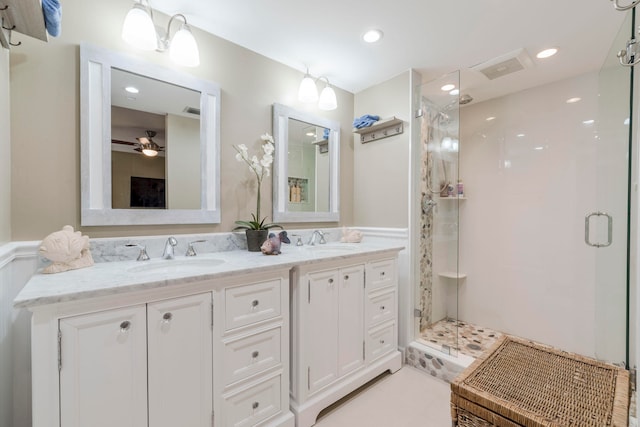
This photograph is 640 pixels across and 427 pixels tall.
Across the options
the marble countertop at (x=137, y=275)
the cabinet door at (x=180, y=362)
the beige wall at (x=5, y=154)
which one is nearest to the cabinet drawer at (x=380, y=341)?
the marble countertop at (x=137, y=275)

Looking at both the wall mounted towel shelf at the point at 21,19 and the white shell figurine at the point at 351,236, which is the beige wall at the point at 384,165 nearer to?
the white shell figurine at the point at 351,236

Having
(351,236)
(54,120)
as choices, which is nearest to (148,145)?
(54,120)

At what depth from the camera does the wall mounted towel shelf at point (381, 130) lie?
2188 mm

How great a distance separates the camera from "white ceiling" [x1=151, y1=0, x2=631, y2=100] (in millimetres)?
1481

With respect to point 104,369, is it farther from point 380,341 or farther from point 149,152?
point 380,341

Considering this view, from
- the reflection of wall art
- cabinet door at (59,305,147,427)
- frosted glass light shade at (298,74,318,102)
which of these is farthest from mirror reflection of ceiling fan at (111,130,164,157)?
frosted glass light shade at (298,74,318,102)

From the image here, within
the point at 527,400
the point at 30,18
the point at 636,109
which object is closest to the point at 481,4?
the point at 636,109

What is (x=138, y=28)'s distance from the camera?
4.42 feet

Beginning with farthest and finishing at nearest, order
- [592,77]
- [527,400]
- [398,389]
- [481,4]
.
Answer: [592,77]
[398,389]
[481,4]
[527,400]

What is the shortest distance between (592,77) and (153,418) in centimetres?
366

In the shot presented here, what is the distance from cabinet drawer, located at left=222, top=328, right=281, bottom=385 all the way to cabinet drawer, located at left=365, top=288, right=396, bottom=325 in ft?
2.38

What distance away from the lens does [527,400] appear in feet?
3.19

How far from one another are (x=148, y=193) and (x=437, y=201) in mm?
2274

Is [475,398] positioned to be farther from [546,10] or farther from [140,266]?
[546,10]
